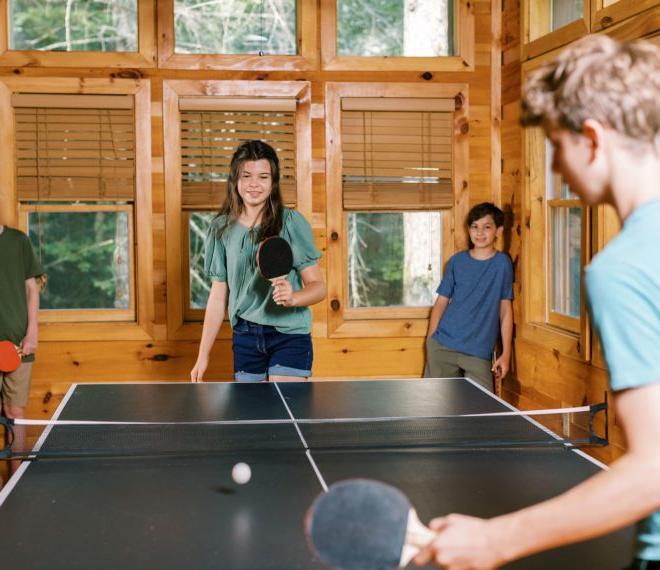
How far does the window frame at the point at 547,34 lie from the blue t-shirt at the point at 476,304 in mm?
1074

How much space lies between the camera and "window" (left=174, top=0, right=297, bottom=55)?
5.21 metres

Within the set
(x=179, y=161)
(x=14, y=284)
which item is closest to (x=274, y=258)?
(x=14, y=284)

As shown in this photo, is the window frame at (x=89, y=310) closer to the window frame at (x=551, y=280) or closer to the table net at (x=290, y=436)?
the window frame at (x=551, y=280)

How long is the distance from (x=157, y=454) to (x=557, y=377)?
2.73 meters

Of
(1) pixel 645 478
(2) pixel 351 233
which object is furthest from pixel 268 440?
(2) pixel 351 233

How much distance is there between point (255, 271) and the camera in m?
3.72

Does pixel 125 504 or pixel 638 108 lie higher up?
pixel 638 108

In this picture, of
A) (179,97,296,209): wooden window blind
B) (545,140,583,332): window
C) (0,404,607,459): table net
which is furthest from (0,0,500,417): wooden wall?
(0,404,607,459): table net

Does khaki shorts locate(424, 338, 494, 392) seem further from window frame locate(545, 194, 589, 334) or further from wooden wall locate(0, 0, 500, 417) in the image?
window frame locate(545, 194, 589, 334)

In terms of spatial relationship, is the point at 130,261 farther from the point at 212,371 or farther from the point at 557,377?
the point at 557,377

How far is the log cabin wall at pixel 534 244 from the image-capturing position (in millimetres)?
4141

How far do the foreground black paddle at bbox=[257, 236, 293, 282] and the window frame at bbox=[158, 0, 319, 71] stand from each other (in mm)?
2000

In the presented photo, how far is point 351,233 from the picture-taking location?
539cm

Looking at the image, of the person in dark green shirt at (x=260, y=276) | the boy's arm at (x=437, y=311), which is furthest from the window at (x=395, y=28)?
the person in dark green shirt at (x=260, y=276)
